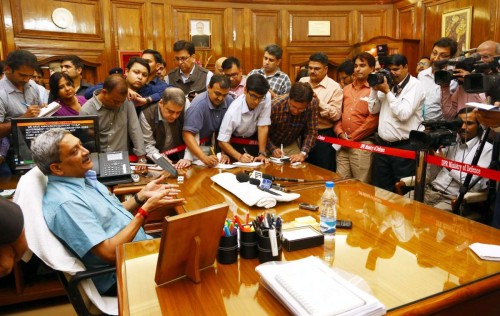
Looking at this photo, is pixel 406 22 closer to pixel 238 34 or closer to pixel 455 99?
pixel 238 34

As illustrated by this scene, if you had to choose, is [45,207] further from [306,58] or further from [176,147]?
[306,58]

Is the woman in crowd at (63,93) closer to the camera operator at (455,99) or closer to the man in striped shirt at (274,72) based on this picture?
the man in striped shirt at (274,72)

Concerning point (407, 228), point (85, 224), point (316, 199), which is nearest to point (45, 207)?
point (85, 224)

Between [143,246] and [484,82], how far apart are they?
193 centimetres

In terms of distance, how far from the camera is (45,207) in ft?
4.63

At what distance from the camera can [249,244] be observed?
130 cm

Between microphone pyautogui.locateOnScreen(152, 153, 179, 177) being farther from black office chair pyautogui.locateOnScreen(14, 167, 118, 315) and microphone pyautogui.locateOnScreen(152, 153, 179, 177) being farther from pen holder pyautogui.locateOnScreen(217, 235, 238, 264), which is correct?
pen holder pyautogui.locateOnScreen(217, 235, 238, 264)

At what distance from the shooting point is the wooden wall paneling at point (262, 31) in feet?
22.6

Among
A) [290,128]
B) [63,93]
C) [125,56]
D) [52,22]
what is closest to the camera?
[63,93]

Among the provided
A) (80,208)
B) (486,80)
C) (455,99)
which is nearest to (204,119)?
(80,208)

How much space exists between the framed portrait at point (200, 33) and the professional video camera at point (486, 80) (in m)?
5.11

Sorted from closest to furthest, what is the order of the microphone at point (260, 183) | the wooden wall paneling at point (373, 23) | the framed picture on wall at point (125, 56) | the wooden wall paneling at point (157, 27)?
the microphone at point (260, 183) < the framed picture on wall at point (125, 56) < the wooden wall paneling at point (157, 27) < the wooden wall paneling at point (373, 23)

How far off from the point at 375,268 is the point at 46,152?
129cm

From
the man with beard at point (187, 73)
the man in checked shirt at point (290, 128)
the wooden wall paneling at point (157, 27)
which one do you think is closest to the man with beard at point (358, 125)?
the man in checked shirt at point (290, 128)
